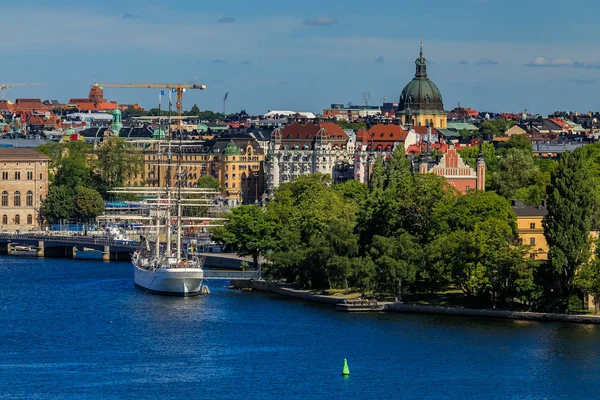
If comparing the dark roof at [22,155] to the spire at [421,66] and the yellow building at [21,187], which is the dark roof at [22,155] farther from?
the spire at [421,66]

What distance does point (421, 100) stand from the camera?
177 meters

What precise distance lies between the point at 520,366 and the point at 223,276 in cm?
3151

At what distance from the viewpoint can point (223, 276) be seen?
307 feet

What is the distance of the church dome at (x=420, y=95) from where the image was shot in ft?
580

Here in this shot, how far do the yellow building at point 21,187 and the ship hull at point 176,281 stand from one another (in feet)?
157

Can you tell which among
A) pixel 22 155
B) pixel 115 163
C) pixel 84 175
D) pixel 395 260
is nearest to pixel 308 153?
pixel 115 163

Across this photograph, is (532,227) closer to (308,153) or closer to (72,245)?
(72,245)

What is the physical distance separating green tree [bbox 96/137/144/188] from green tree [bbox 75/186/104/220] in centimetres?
904

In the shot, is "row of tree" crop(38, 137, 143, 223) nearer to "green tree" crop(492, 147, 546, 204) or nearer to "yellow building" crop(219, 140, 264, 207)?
"yellow building" crop(219, 140, 264, 207)

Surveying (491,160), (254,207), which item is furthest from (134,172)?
(254,207)

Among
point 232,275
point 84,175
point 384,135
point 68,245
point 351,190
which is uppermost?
point 384,135

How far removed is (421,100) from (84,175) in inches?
1914

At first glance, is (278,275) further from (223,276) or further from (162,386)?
(162,386)

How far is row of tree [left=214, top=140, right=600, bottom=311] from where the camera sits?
244 feet
